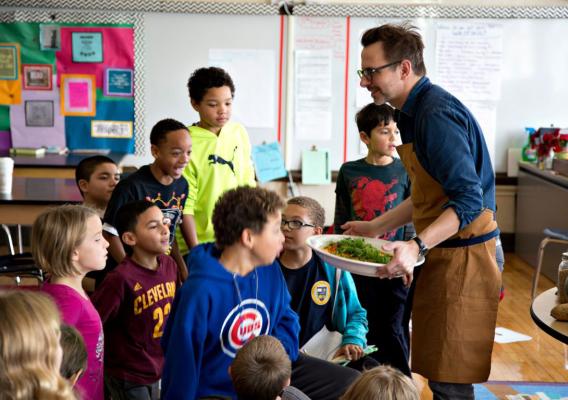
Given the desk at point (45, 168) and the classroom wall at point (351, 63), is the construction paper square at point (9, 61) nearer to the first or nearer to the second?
the classroom wall at point (351, 63)

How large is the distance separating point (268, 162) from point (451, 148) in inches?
161

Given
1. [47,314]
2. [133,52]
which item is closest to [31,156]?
[133,52]

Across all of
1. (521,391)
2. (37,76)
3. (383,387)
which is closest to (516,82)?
(521,391)

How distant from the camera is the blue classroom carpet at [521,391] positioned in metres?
3.44

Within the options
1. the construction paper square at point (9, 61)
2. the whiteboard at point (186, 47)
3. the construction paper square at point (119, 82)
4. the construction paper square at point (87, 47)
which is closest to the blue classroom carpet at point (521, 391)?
the whiteboard at point (186, 47)

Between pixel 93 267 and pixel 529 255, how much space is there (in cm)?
465

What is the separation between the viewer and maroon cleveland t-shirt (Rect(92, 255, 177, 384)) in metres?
2.51

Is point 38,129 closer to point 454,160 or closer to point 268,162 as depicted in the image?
point 268,162

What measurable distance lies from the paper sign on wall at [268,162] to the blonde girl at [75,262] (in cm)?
379

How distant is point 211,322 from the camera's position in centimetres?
200

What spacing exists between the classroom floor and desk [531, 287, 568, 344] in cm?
115

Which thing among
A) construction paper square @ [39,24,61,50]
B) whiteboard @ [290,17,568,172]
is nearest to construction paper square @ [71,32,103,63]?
construction paper square @ [39,24,61,50]

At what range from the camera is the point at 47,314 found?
1489 millimetres

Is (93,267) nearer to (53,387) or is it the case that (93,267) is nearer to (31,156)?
(53,387)
